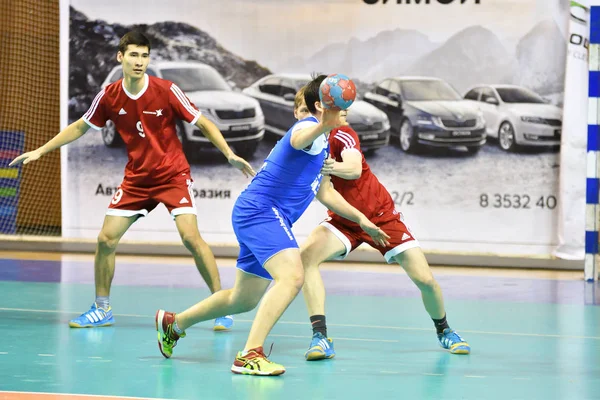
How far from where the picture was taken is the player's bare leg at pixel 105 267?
25.2 ft

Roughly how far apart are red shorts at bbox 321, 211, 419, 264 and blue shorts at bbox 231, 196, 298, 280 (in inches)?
37.5

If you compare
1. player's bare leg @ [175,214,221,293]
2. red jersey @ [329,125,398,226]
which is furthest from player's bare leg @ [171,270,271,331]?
player's bare leg @ [175,214,221,293]

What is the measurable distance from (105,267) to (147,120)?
3.94 feet

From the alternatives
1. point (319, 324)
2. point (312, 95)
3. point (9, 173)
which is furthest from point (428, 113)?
point (312, 95)

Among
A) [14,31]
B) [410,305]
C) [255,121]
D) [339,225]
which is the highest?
[14,31]

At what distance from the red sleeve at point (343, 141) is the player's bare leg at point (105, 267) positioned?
1954mm

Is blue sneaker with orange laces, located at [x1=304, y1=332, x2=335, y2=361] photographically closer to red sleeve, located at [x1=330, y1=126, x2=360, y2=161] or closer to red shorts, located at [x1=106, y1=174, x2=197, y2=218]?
red sleeve, located at [x1=330, y1=126, x2=360, y2=161]

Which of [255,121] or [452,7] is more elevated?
[452,7]

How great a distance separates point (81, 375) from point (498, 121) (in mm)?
8678

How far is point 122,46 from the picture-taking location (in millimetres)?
7719

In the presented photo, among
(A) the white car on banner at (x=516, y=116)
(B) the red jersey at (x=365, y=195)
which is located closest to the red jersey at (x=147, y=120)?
(B) the red jersey at (x=365, y=195)

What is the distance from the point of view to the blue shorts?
577 cm

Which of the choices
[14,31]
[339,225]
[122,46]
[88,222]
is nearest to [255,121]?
[88,222]

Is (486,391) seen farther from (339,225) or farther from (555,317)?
(555,317)
